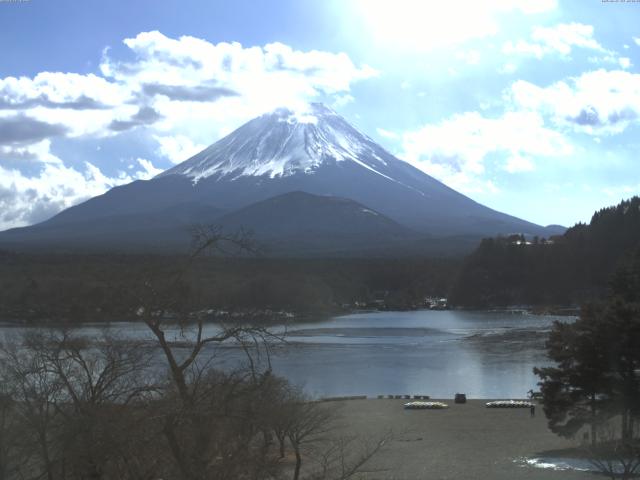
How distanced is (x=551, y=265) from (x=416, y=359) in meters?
44.9

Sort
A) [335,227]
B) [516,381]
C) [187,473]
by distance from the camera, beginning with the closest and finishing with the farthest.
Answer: [187,473] → [516,381] → [335,227]

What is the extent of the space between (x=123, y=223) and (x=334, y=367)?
276 ft

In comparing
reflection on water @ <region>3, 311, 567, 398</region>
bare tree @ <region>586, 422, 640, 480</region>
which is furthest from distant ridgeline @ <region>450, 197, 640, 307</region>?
bare tree @ <region>586, 422, 640, 480</region>

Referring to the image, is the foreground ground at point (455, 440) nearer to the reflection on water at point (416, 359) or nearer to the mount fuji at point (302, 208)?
the reflection on water at point (416, 359)

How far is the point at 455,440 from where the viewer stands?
16.5m

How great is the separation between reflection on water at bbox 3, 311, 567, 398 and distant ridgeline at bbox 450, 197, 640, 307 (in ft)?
64.9

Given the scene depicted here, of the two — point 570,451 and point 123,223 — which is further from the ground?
point 123,223

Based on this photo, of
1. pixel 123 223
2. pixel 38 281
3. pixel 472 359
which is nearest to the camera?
pixel 38 281

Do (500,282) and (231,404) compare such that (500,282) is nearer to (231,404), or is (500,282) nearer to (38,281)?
(38,281)

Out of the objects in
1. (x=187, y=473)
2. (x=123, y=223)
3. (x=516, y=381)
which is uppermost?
(x=123, y=223)

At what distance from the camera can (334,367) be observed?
30.0 meters

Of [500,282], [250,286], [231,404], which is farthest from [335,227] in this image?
[231,404]

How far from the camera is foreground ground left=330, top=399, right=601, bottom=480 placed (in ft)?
42.5

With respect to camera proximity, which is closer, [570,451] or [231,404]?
[231,404]
